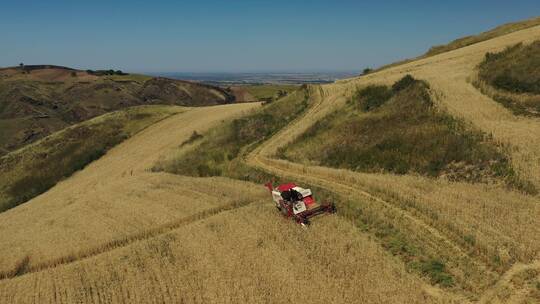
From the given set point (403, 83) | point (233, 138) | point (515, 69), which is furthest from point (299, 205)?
point (515, 69)

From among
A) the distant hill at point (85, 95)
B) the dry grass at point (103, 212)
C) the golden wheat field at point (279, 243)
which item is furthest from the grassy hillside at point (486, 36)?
the distant hill at point (85, 95)

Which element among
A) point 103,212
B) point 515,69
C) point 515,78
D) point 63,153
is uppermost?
point 515,69

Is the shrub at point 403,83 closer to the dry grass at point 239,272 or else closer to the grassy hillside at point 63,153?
the dry grass at point 239,272

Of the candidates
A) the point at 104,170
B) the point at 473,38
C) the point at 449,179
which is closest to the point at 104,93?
the point at 104,170

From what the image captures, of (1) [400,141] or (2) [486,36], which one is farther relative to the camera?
(2) [486,36]

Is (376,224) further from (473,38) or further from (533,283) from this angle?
(473,38)

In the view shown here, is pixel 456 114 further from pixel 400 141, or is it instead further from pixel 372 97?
pixel 372 97
